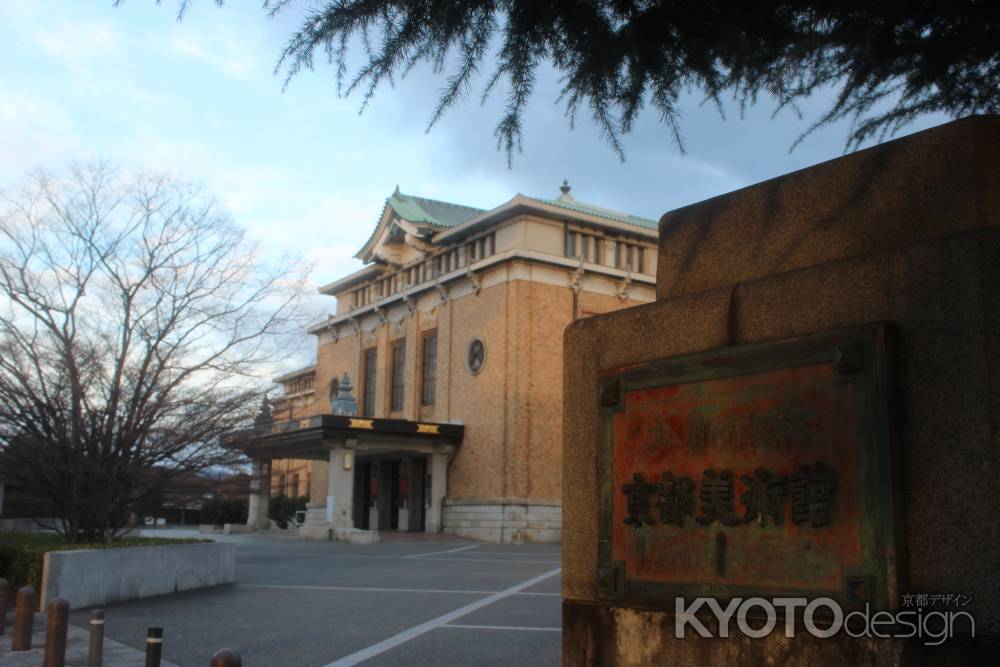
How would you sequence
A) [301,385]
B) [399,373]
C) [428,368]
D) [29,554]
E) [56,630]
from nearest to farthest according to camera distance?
[56,630] < [29,554] < [428,368] < [399,373] < [301,385]

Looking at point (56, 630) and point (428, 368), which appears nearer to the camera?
point (56, 630)

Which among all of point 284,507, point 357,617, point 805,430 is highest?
point 805,430

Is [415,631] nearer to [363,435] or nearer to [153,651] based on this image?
[153,651]

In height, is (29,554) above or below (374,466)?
below

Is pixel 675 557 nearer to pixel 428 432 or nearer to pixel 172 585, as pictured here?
pixel 172 585

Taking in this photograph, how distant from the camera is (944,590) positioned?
9.64 ft

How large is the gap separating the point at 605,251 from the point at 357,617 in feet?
85.3

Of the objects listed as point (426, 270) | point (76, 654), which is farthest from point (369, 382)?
point (76, 654)

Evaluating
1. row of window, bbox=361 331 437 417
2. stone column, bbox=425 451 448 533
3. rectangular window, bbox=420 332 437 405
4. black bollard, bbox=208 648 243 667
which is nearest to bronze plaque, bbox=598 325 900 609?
black bollard, bbox=208 648 243 667

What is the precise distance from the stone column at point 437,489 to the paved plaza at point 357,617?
15686 mm

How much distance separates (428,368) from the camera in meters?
38.1

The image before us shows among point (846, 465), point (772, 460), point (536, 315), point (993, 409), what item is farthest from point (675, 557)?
point (536, 315)

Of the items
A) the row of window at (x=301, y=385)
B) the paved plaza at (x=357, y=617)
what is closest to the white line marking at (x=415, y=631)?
the paved plaza at (x=357, y=617)

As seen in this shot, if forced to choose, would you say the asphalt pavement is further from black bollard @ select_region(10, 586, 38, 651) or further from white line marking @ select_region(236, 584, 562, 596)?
black bollard @ select_region(10, 586, 38, 651)
